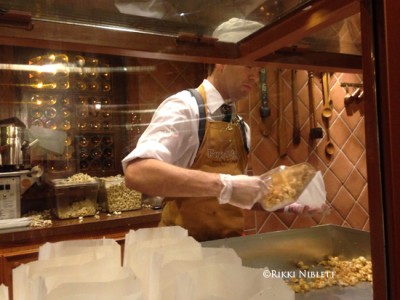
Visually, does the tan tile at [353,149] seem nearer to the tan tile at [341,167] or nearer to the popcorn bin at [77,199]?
the tan tile at [341,167]

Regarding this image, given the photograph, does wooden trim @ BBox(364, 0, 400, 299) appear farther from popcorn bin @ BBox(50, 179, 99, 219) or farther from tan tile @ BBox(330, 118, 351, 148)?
popcorn bin @ BBox(50, 179, 99, 219)

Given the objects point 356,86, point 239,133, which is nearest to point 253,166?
point 239,133

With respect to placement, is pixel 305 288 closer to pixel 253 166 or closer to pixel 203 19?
pixel 253 166

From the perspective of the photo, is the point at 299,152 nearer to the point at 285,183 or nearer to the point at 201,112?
the point at 285,183

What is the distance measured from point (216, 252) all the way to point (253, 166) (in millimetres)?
283

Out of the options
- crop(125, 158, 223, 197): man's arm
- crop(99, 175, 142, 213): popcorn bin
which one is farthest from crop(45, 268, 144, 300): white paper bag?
crop(99, 175, 142, 213): popcorn bin

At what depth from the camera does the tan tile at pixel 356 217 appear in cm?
57

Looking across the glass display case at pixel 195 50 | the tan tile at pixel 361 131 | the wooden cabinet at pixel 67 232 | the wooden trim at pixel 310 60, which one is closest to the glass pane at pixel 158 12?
the glass display case at pixel 195 50

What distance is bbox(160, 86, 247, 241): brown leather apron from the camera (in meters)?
0.67

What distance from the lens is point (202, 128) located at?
2.19 ft

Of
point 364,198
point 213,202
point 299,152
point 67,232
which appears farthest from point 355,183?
point 67,232

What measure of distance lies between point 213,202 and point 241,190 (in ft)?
0.22

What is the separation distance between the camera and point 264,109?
0.71 m

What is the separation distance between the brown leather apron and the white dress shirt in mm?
19
